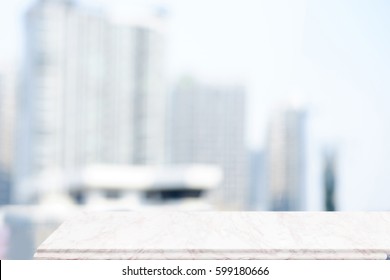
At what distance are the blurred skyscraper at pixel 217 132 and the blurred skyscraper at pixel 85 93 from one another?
23.4ft

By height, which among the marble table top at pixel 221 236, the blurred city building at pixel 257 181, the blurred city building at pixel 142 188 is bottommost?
the blurred city building at pixel 257 181

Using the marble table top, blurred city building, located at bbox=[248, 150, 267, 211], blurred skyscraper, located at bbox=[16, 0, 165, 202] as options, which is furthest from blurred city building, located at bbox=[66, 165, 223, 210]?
the marble table top

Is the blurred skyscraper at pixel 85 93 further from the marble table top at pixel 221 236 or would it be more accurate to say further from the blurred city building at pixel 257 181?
the marble table top at pixel 221 236

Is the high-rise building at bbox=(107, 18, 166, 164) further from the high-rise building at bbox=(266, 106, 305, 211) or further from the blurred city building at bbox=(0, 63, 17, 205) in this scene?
the high-rise building at bbox=(266, 106, 305, 211)

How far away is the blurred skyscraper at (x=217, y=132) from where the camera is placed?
4150 cm

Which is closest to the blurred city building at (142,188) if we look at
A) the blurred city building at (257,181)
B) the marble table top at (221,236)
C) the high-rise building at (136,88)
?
the high-rise building at (136,88)

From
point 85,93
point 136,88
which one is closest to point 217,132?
point 136,88

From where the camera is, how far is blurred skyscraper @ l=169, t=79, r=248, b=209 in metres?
41.5

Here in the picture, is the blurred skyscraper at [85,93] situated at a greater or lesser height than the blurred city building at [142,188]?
greater

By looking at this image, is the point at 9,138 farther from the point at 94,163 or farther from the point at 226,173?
the point at 226,173

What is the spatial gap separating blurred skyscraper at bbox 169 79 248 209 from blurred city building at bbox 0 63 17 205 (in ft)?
35.2

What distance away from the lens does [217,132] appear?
43.1m

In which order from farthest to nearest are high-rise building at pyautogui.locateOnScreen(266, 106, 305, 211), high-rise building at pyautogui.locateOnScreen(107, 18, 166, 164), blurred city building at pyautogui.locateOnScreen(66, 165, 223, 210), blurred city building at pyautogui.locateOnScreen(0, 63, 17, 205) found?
high-rise building at pyautogui.locateOnScreen(266, 106, 305, 211) < blurred city building at pyautogui.locateOnScreen(0, 63, 17, 205) < high-rise building at pyautogui.locateOnScreen(107, 18, 166, 164) < blurred city building at pyautogui.locateOnScreen(66, 165, 223, 210)
